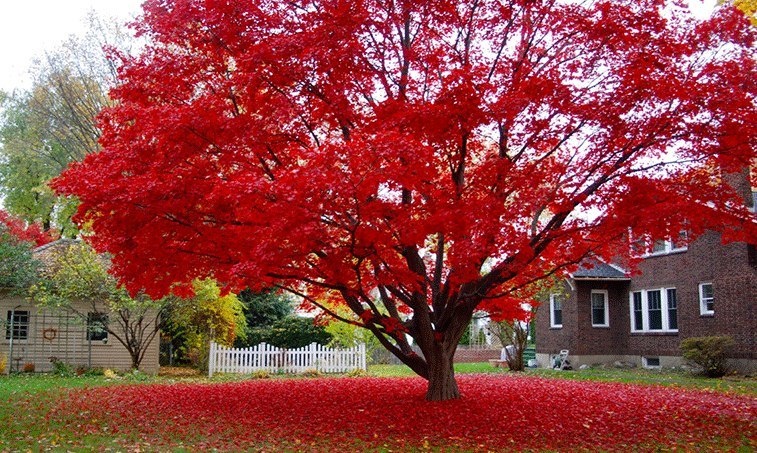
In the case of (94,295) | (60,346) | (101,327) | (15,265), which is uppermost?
(15,265)

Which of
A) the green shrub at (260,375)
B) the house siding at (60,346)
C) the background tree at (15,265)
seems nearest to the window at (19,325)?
the house siding at (60,346)

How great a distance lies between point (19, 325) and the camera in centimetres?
2473

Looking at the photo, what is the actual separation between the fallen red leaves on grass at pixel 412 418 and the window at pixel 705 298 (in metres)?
7.46

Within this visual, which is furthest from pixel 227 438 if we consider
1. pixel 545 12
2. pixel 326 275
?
pixel 545 12

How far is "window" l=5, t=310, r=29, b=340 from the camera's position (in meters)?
24.7

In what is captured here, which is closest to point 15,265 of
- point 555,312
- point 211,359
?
point 211,359

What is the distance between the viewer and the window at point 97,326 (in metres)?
23.3

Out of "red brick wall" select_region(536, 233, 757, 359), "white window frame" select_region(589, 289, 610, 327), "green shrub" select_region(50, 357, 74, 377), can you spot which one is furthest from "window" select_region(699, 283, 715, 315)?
"green shrub" select_region(50, 357, 74, 377)

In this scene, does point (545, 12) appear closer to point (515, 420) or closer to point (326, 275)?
point (326, 275)

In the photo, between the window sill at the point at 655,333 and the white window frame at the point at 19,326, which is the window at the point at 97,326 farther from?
the window sill at the point at 655,333

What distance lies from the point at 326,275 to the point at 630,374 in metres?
16.3

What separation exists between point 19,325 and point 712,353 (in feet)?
77.6

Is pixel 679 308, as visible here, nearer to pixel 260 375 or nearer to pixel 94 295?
pixel 260 375

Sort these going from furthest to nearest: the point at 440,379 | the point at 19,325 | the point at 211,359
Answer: the point at 19,325
the point at 211,359
the point at 440,379
